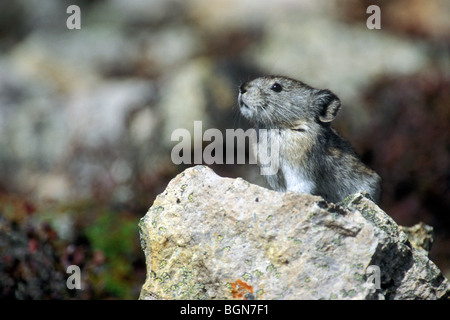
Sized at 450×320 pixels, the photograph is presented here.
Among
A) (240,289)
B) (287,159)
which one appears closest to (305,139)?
(287,159)

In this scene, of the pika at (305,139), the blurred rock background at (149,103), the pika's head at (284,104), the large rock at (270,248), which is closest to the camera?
the large rock at (270,248)

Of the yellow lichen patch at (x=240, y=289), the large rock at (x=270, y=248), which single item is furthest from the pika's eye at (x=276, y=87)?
the yellow lichen patch at (x=240, y=289)

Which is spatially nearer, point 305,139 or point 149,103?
point 305,139

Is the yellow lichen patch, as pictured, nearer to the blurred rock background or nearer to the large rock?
the large rock

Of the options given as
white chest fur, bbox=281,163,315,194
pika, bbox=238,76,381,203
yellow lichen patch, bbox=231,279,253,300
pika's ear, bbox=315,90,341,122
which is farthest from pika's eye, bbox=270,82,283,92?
yellow lichen patch, bbox=231,279,253,300

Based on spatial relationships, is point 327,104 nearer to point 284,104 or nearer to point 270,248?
point 284,104

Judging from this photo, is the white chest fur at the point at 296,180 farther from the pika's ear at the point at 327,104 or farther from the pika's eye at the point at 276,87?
the pika's eye at the point at 276,87

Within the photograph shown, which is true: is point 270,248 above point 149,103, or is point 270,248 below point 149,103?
below

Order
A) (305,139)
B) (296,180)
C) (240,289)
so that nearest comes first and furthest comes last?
(240,289) → (296,180) → (305,139)

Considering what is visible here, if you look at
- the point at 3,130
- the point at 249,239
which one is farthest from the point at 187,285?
the point at 3,130
